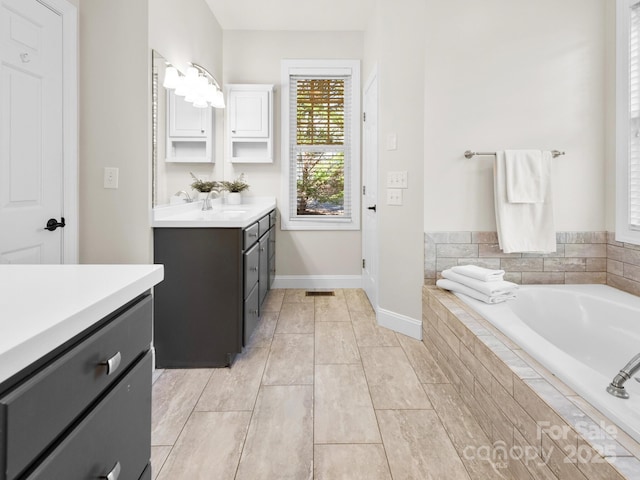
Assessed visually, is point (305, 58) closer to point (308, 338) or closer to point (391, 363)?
point (308, 338)

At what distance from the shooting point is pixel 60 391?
26.4 inches

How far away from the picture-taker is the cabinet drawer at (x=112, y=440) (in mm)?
687

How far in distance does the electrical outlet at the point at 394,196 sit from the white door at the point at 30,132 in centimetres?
208

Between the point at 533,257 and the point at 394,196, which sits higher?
the point at 394,196

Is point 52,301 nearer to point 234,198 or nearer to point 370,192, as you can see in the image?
point 370,192

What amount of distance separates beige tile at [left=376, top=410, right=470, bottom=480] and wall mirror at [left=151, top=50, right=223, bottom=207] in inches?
68.7

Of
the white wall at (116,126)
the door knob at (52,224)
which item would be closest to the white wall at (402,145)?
the white wall at (116,126)

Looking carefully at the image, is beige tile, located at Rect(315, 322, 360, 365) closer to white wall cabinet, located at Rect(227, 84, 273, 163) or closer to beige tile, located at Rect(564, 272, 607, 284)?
beige tile, located at Rect(564, 272, 607, 284)

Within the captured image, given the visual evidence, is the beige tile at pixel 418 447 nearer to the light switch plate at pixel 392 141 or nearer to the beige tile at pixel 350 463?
the beige tile at pixel 350 463

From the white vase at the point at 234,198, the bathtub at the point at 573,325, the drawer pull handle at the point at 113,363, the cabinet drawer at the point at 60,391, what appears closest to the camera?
the cabinet drawer at the point at 60,391

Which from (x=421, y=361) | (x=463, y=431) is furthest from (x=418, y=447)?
(x=421, y=361)

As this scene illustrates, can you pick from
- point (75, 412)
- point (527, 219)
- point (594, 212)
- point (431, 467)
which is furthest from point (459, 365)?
point (75, 412)

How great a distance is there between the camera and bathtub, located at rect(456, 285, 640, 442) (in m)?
1.83

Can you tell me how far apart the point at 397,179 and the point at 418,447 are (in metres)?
1.87
